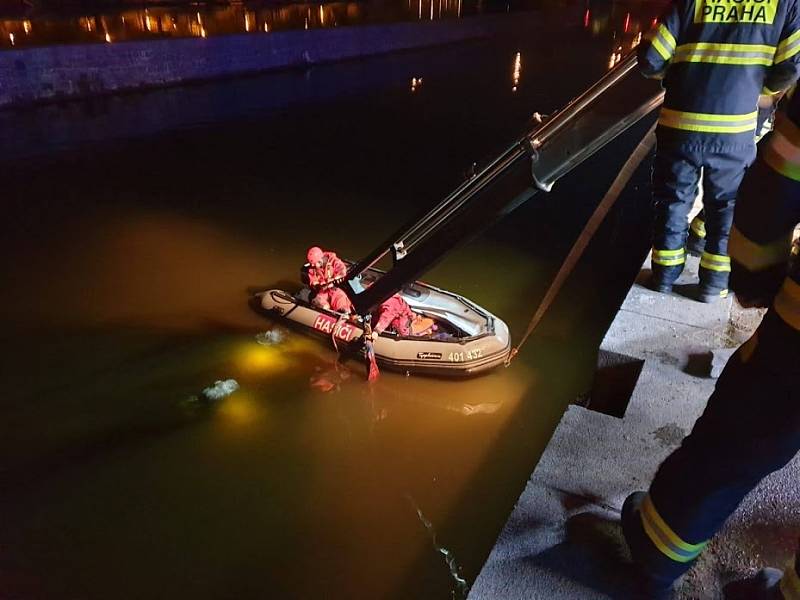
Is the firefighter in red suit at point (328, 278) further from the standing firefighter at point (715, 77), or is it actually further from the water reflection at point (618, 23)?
the water reflection at point (618, 23)

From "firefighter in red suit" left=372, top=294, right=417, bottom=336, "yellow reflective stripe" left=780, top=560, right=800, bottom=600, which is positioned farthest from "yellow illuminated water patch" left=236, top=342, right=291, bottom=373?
"yellow reflective stripe" left=780, top=560, right=800, bottom=600

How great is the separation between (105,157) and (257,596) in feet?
31.7

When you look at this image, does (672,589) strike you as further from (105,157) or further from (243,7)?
(243,7)

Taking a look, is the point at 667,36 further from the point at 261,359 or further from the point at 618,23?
the point at 618,23

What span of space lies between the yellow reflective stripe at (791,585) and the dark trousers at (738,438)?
22cm

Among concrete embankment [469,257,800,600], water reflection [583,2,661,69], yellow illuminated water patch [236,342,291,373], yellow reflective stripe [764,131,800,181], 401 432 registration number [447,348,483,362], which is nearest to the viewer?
yellow reflective stripe [764,131,800,181]

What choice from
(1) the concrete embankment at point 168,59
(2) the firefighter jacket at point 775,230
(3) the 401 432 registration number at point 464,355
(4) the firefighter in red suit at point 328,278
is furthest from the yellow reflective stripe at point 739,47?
(1) the concrete embankment at point 168,59

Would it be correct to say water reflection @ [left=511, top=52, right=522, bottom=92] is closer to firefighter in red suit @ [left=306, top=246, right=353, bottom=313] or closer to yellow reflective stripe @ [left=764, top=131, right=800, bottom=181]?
firefighter in red suit @ [left=306, top=246, right=353, bottom=313]

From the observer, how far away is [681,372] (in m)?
3.25

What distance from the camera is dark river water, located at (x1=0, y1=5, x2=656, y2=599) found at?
11.8 feet

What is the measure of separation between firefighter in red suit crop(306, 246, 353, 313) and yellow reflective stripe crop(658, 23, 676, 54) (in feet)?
9.40

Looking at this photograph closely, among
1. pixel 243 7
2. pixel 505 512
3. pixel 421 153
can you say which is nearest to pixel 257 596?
pixel 505 512

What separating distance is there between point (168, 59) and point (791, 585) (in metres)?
16.6

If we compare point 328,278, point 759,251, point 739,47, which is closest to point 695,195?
point 739,47
